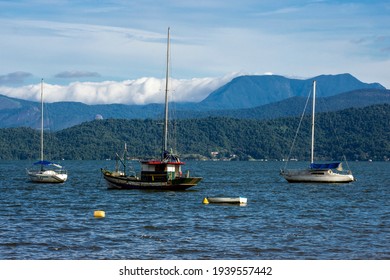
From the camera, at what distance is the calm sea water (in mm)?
43031

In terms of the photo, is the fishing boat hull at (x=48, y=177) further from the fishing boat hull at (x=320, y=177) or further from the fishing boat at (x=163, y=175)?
the fishing boat hull at (x=320, y=177)

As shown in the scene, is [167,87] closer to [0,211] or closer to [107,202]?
[107,202]

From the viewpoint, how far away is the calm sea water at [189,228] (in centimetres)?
4303

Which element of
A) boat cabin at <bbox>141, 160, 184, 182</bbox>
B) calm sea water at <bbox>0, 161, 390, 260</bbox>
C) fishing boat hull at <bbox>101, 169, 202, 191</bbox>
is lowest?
calm sea water at <bbox>0, 161, 390, 260</bbox>

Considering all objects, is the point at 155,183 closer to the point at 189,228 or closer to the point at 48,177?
the point at 48,177

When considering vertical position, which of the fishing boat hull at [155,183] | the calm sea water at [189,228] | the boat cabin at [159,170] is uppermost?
the boat cabin at [159,170]

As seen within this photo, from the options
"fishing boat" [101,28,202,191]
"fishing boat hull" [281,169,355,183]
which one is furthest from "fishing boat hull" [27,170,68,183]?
"fishing boat hull" [281,169,355,183]

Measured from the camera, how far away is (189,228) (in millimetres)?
54625

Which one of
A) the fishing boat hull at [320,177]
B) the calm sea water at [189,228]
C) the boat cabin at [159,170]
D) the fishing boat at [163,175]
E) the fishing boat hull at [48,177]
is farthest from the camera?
the fishing boat hull at [320,177]

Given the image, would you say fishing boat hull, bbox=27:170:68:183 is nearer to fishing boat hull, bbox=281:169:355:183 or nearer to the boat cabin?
the boat cabin

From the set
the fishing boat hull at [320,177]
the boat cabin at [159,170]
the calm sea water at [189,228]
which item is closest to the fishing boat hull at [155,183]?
the boat cabin at [159,170]

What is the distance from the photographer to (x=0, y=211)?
68938mm

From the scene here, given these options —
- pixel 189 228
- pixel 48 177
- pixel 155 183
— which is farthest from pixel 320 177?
pixel 189 228
